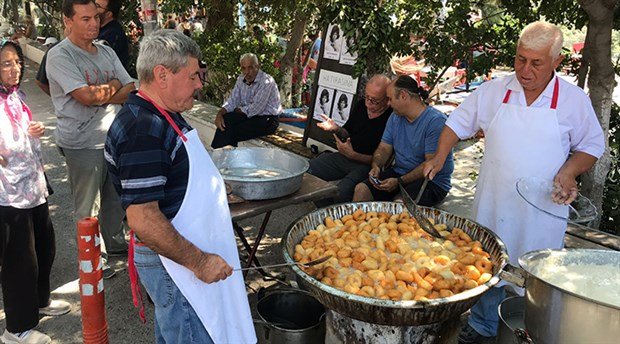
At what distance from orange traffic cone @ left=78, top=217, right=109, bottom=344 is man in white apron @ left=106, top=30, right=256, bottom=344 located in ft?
1.50

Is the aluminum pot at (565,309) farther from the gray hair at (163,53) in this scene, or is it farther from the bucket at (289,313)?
the gray hair at (163,53)

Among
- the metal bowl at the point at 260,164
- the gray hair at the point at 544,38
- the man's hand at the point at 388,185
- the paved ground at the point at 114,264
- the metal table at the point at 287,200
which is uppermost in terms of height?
the gray hair at the point at 544,38

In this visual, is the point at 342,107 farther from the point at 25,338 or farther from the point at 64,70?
the point at 25,338

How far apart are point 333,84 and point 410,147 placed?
7.00 feet

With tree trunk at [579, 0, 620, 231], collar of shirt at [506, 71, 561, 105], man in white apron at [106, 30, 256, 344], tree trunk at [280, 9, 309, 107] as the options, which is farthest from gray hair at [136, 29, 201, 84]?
tree trunk at [280, 9, 309, 107]

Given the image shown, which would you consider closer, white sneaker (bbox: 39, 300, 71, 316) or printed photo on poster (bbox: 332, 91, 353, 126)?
white sneaker (bbox: 39, 300, 71, 316)

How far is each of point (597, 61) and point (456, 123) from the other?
1544mm

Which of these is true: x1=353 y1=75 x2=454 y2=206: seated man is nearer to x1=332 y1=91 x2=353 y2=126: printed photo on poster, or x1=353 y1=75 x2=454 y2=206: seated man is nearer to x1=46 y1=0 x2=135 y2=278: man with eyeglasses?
x1=332 y1=91 x2=353 y2=126: printed photo on poster

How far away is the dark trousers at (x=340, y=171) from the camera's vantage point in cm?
469

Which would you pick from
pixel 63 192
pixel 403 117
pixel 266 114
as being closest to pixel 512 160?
pixel 403 117

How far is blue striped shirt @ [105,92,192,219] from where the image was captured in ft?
6.66

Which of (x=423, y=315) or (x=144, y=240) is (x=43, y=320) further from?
(x=423, y=315)

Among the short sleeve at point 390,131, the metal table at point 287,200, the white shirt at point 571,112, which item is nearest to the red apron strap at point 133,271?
the metal table at point 287,200

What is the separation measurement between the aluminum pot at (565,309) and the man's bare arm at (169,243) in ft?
4.11
